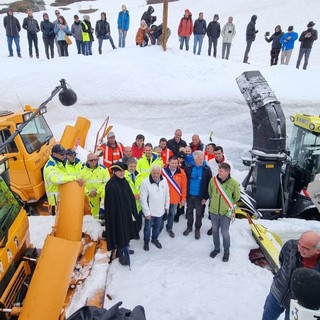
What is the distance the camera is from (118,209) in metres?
4.91

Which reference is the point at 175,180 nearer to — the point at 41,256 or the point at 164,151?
the point at 164,151

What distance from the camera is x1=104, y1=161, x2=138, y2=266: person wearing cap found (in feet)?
15.9

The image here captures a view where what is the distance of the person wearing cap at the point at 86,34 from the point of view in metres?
13.2

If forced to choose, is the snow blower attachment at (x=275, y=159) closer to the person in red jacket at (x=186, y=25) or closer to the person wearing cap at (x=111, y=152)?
the person wearing cap at (x=111, y=152)

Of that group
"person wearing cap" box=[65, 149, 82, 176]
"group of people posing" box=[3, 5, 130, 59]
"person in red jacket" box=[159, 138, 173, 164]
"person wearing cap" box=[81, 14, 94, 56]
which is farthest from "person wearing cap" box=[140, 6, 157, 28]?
"person wearing cap" box=[65, 149, 82, 176]

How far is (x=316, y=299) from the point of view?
232cm

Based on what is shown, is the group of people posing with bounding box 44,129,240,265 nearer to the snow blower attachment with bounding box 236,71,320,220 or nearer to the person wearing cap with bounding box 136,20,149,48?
the snow blower attachment with bounding box 236,71,320,220

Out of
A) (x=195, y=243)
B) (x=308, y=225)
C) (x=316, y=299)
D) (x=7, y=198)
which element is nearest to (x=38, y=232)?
(x=7, y=198)

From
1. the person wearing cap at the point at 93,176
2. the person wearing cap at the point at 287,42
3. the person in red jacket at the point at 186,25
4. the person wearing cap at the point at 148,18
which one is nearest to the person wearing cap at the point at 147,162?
the person wearing cap at the point at 93,176

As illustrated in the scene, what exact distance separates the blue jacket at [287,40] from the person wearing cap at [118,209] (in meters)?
12.1

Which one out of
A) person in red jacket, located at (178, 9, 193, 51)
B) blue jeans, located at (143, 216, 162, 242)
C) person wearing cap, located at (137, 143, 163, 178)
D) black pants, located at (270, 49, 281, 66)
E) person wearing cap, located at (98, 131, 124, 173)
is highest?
person in red jacket, located at (178, 9, 193, 51)

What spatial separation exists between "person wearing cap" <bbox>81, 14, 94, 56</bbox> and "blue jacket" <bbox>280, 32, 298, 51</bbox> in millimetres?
8163

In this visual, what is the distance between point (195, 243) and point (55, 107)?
329 inches

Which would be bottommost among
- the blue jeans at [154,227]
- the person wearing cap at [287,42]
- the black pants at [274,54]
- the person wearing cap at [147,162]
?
the blue jeans at [154,227]
